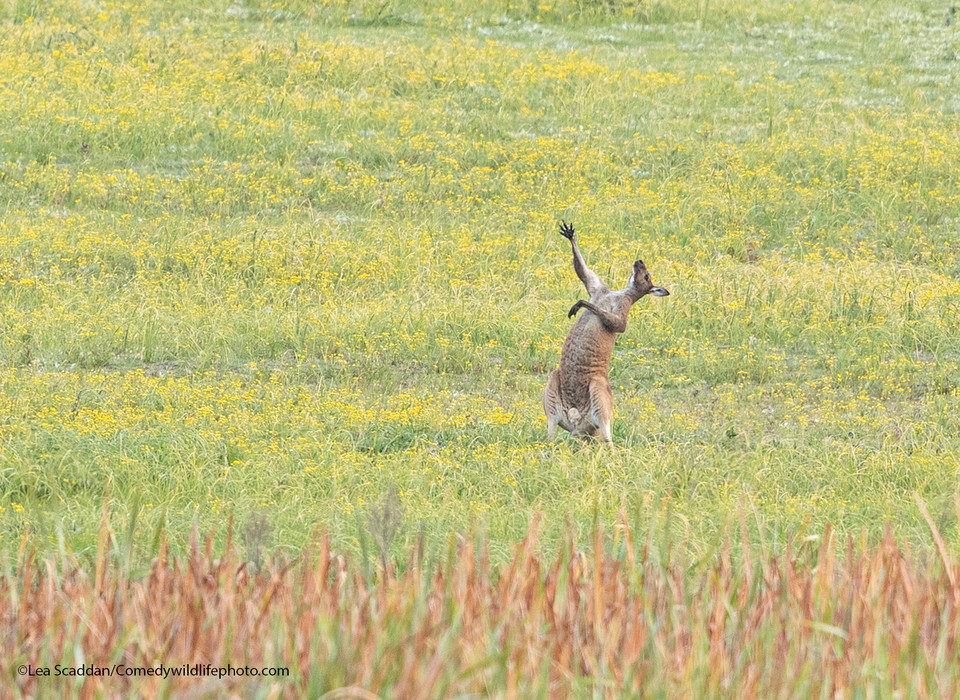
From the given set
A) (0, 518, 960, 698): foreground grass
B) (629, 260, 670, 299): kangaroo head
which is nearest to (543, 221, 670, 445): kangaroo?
(629, 260, 670, 299): kangaroo head

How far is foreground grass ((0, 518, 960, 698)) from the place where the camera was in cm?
250

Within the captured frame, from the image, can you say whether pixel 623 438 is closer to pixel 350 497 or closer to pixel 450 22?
pixel 350 497

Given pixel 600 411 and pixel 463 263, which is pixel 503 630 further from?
pixel 463 263

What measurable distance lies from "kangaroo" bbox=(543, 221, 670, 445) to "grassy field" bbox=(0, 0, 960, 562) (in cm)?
22

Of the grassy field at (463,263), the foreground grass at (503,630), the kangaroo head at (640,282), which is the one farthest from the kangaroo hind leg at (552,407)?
the foreground grass at (503,630)

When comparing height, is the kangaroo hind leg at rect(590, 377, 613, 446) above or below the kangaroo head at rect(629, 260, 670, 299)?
below

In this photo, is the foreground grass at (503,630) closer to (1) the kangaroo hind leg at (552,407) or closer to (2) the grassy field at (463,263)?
(2) the grassy field at (463,263)

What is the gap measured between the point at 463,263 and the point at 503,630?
1017cm

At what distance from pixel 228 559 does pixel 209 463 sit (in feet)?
14.5

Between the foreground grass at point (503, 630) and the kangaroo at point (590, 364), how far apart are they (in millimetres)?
4656

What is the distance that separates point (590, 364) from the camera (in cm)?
813

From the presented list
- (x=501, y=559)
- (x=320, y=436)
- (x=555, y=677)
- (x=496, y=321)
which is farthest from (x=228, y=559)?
(x=496, y=321)

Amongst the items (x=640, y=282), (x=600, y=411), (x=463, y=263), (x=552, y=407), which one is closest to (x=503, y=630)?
(x=600, y=411)

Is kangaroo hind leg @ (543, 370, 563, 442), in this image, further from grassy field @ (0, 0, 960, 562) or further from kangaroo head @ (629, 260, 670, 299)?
kangaroo head @ (629, 260, 670, 299)
